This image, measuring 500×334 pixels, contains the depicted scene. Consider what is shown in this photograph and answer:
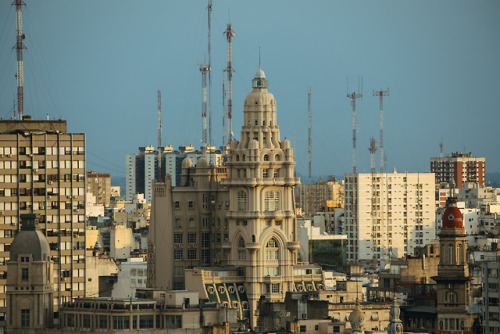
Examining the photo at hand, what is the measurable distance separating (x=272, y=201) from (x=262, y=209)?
1590mm

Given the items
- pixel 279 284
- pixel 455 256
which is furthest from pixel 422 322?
pixel 279 284

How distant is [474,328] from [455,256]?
11389 millimetres

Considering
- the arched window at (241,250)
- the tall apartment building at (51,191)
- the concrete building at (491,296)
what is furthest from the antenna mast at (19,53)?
the concrete building at (491,296)

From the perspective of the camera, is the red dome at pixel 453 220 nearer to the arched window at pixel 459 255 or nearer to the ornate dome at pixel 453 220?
the ornate dome at pixel 453 220

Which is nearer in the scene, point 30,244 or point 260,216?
point 30,244

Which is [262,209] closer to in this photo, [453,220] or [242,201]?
[242,201]

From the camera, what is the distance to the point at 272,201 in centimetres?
19575

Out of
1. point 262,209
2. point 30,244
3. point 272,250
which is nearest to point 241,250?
point 272,250

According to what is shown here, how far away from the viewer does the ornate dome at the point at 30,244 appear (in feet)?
552

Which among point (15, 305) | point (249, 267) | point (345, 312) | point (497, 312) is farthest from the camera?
point (249, 267)

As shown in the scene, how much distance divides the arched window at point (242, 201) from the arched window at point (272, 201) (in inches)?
78.0

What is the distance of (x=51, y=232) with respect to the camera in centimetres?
18850

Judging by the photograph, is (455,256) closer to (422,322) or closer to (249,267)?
(422,322)

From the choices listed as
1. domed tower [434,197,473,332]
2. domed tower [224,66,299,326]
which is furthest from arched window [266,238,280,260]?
domed tower [434,197,473,332]
